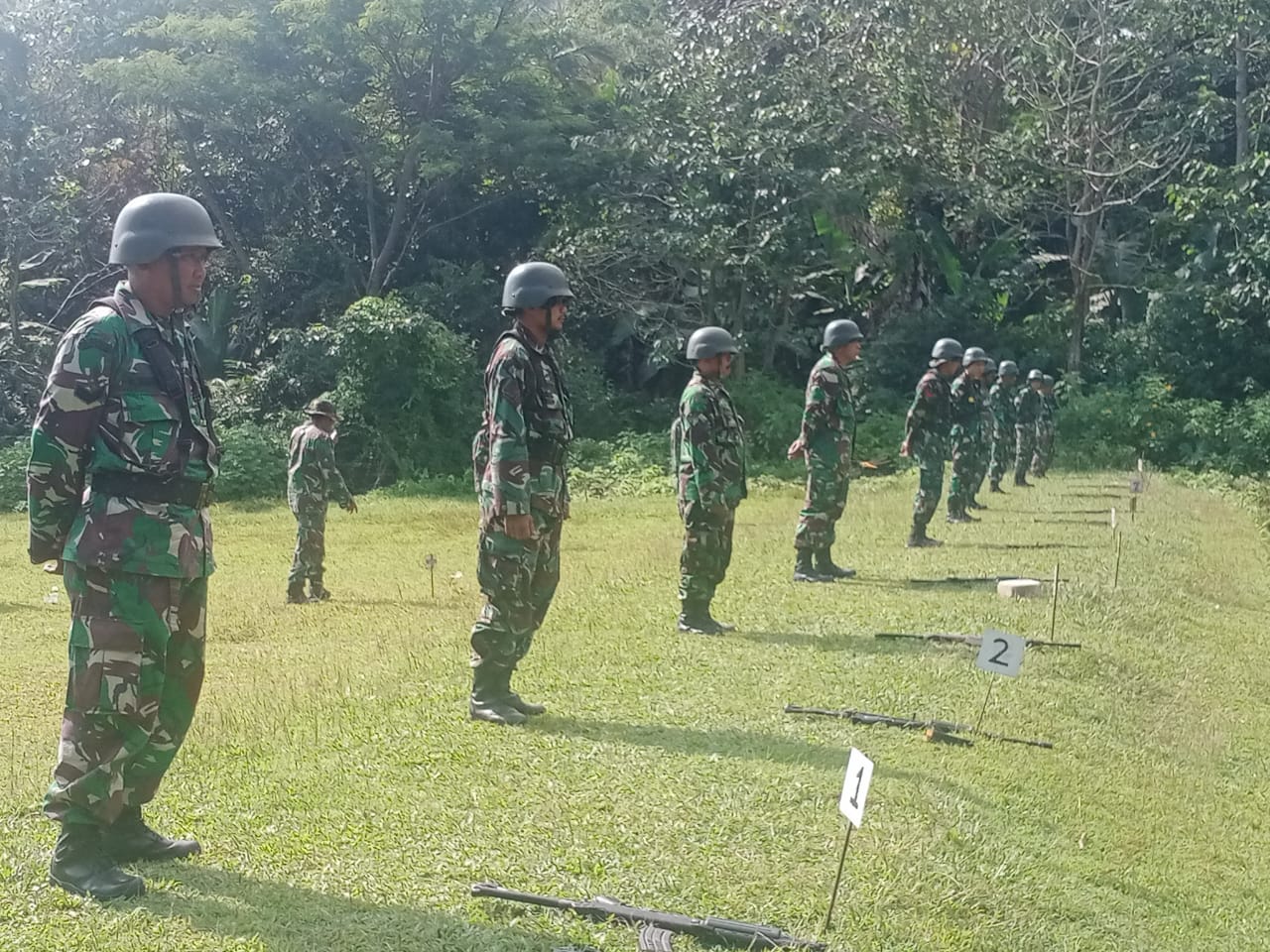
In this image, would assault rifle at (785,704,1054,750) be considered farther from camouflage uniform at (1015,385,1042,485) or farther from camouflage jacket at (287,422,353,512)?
camouflage uniform at (1015,385,1042,485)

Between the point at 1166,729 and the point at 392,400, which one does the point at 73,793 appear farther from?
the point at 392,400

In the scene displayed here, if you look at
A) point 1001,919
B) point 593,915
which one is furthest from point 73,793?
point 1001,919

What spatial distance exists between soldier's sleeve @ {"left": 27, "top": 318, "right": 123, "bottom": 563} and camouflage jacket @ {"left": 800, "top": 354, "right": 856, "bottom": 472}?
24.2 feet

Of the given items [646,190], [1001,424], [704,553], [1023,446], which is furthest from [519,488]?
[646,190]

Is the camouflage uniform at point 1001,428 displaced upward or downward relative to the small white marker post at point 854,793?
upward

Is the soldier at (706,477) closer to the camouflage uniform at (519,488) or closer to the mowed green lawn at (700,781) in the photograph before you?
the mowed green lawn at (700,781)

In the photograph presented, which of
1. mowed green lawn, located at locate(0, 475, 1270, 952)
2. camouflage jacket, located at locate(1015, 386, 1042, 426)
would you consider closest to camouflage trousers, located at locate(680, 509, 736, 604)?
mowed green lawn, located at locate(0, 475, 1270, 952)

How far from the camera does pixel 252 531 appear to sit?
19.0 meters

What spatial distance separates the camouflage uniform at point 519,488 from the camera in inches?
248

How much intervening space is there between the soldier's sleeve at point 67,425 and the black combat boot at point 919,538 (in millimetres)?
10251

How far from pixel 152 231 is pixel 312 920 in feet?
7.38

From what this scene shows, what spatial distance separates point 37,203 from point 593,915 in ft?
77.5

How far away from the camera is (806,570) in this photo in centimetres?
1143

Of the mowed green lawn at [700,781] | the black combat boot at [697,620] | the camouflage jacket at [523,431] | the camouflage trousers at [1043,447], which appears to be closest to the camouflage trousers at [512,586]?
the camouflage jacket at [523,431]
